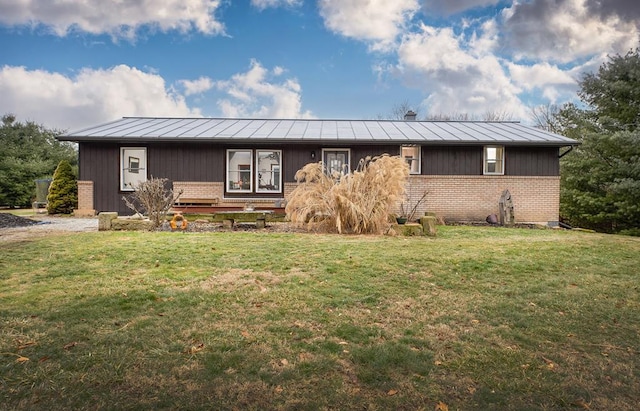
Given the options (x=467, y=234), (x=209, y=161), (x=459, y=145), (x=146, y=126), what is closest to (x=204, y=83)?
(x=146, y=126)

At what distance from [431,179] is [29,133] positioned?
29419 millimetres

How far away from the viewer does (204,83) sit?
20.2 meters

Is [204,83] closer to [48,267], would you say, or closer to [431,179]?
[431,179]

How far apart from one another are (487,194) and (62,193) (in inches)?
614

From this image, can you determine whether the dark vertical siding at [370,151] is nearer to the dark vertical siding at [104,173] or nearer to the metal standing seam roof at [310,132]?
the metal standing seam roof at [310,132]

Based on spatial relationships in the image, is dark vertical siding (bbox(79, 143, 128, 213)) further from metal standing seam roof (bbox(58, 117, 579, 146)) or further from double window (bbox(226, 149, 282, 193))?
double window (bbox(226, 149, 282, 193))


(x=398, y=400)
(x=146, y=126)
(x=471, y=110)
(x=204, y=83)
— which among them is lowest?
(x=398, y=400)

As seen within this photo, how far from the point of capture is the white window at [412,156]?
13539 millimetres

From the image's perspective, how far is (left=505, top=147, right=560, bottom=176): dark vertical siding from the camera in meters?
13.4

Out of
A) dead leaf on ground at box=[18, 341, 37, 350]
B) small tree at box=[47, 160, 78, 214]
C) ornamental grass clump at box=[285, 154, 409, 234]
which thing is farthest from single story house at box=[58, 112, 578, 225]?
dead leaf on ground at box=[18, 341, 37, 350]

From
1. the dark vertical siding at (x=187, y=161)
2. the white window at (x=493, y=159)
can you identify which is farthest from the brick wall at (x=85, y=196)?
the white window at (x=493, y=159)

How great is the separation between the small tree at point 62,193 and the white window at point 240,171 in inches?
236

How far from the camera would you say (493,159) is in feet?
44.8

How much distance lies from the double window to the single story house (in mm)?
37
